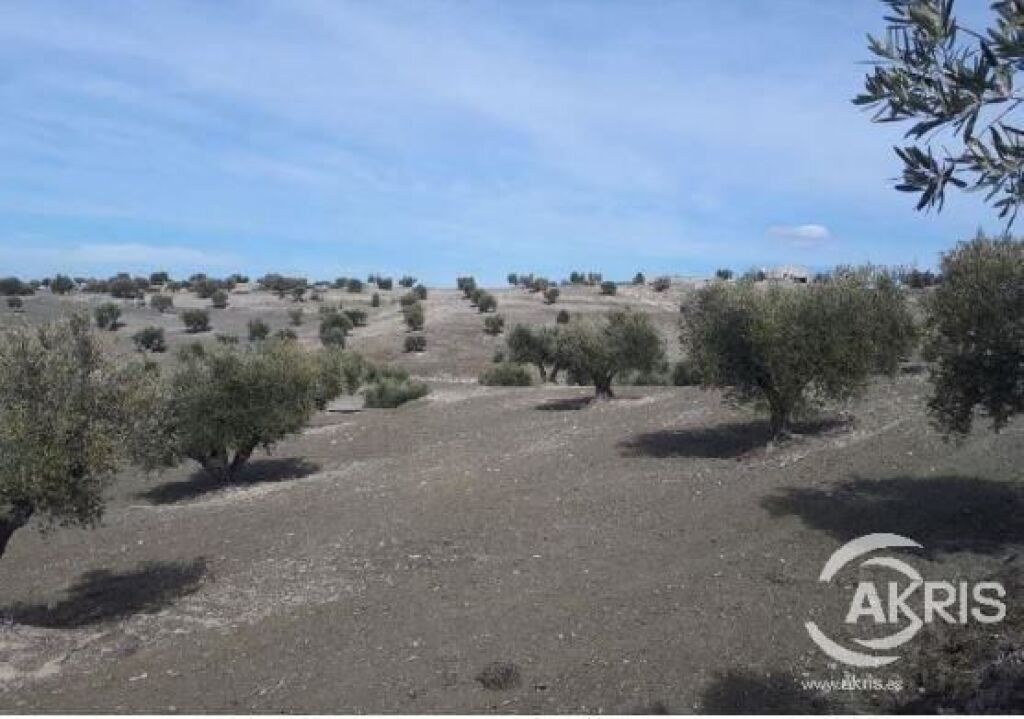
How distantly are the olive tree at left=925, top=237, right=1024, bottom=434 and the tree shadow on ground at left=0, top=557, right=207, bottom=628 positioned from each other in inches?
510

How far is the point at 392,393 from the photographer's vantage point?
3941 centimetres

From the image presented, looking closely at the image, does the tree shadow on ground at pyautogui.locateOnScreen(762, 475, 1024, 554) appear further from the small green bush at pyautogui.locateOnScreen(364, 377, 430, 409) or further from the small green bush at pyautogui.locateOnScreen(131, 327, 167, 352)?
the small green bush at pyautogui.locateOnScreen(131, 327, 167, 352)

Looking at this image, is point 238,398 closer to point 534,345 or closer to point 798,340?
point 798,340

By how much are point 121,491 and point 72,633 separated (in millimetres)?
11899

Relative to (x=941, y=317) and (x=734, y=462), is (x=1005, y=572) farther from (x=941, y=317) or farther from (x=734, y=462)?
(x=734, y=462)

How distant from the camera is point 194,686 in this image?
34.4 ft

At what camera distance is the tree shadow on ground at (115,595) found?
1398 cm

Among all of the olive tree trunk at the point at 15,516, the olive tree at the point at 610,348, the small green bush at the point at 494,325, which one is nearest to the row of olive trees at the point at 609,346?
the olive tree at the point at 610,348

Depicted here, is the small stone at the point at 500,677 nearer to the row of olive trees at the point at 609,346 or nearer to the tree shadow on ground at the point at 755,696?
the tree shadow on ground at the point at 755,696

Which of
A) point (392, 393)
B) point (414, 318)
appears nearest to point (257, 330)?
point (414, 318)

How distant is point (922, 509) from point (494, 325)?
49.5 m

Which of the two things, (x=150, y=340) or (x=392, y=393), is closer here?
(x=392, y=393)

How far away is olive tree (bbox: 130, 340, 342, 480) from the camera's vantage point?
74.9 feet

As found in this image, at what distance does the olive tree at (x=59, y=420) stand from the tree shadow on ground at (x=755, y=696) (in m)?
9.06
